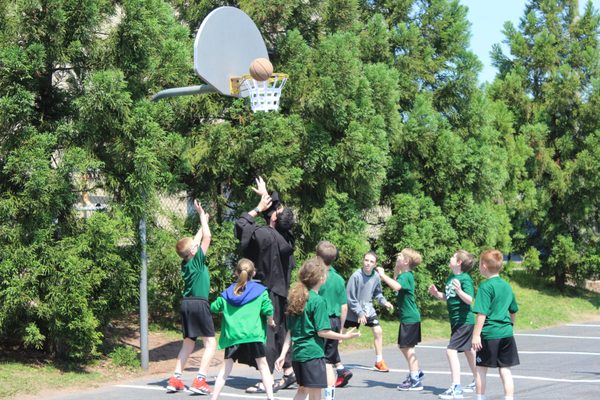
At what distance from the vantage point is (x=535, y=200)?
73.9 feet

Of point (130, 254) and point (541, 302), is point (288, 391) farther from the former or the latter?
point (541, 302)

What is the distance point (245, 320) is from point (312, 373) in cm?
142

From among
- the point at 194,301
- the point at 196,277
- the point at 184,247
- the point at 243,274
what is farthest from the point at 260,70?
the point at 243,274

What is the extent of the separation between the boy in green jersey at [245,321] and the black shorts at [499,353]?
223 cm

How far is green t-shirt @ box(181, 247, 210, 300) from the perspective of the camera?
33.9 feet

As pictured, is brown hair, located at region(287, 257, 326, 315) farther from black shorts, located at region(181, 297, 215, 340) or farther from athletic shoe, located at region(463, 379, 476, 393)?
athletic shoe, located at region(463, 379, 476, 393)

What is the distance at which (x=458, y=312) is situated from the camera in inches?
404

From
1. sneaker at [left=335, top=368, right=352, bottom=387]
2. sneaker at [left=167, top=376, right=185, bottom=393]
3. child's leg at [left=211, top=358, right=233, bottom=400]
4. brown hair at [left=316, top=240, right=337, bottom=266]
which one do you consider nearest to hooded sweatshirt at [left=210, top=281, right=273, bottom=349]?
child's leg at [left=211, top=358, right=233, bottom=400]

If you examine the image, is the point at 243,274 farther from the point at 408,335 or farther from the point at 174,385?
the point at 408,335

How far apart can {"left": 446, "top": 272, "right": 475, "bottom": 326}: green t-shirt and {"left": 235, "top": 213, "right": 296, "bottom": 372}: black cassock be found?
1952 mm

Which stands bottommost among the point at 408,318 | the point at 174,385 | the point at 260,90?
the point at 174,385

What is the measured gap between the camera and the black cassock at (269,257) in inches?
406

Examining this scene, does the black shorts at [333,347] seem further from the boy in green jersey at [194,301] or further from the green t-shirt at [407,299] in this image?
the boy in green jersey at [194,301]

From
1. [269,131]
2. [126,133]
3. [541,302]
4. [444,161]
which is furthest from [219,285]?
[541,302]
